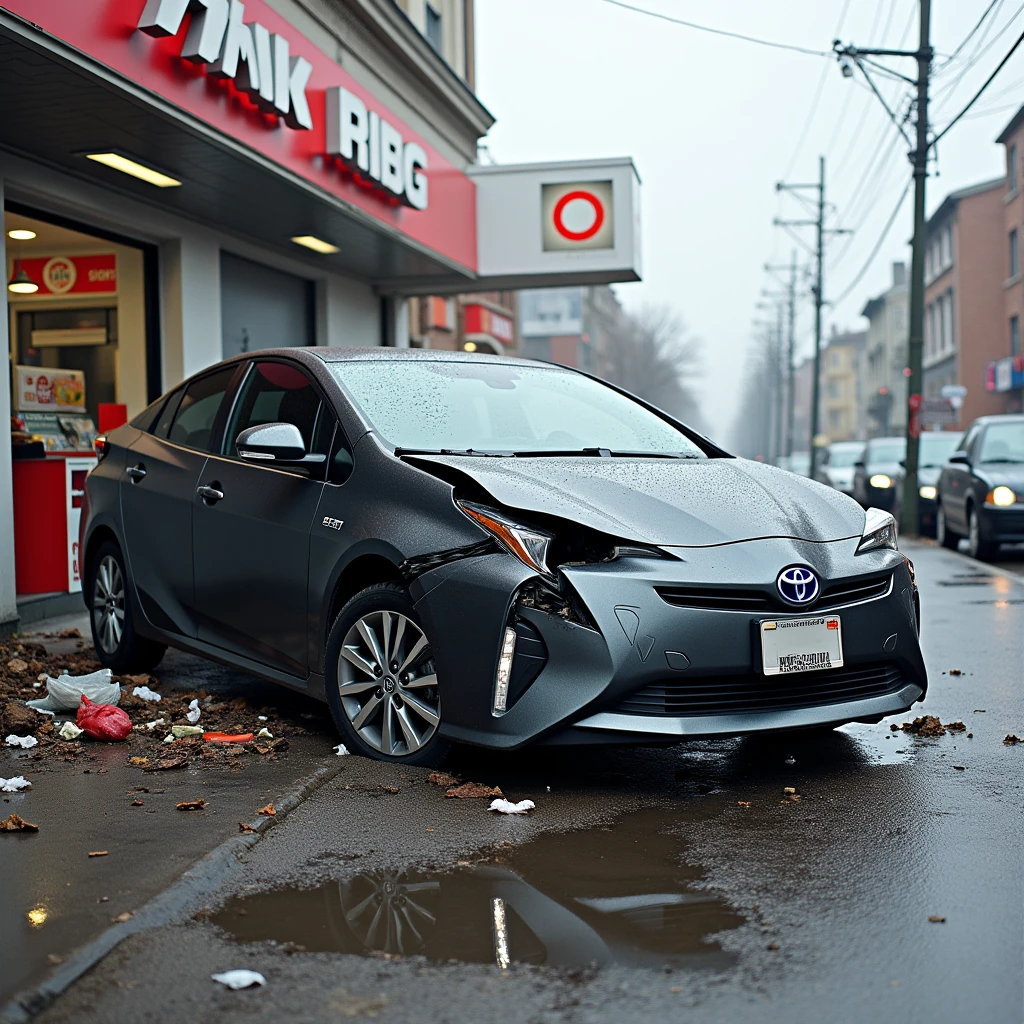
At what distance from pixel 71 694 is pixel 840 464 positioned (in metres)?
28.8

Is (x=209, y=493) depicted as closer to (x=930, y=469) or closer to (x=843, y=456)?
(x=930, y=469)

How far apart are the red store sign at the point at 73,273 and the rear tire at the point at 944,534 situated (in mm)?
10329

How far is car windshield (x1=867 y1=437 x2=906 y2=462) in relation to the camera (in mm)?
24938

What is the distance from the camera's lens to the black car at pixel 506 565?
4258mm

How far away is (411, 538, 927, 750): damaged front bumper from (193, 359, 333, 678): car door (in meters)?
0.92

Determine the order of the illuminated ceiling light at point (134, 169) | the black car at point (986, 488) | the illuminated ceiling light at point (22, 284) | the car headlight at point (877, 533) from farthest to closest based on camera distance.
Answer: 1. the black car at point (986, 488)
2. the illuminated ceiling light at point (22, 284)
3. the illuminated ceiling light at point (134, 169)
4. the car headlight at point (877, 533)

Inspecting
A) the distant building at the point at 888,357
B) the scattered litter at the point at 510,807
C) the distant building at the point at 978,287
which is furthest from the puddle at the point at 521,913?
the distant building at the point at 888,357

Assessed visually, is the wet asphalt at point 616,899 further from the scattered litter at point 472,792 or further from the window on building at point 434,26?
the window on building at point 434,26

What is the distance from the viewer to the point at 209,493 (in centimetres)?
585

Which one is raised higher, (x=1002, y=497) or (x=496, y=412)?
(x=496, y=412)

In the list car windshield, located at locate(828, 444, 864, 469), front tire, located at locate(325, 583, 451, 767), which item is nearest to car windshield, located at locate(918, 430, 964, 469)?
car windshield, located at locate(828, 444, 864, 469)

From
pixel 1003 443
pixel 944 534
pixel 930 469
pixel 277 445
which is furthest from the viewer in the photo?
pixel 930 469

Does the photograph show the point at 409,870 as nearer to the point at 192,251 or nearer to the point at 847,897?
the point at 847,897

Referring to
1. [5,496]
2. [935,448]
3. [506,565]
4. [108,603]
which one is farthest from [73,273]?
[935,448]
